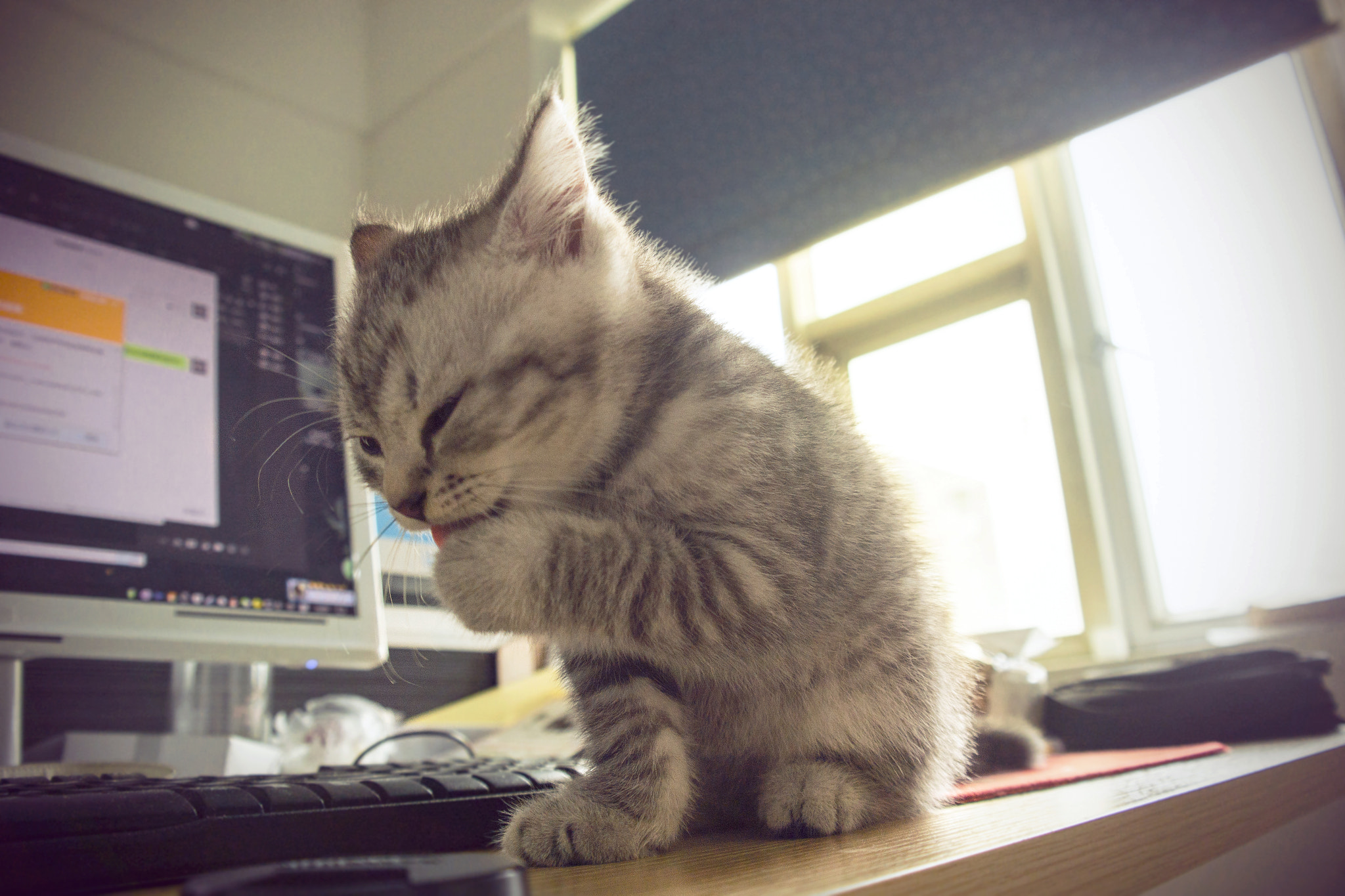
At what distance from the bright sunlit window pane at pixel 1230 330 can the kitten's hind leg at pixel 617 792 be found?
4.82 feet

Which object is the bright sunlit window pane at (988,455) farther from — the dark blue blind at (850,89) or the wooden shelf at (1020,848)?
the wooden shelf at (1020,848)

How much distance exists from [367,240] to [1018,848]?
0.65m

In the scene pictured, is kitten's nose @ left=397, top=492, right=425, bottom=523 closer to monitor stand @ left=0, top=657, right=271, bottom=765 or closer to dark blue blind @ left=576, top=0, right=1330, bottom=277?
monitor stand @ left=0, top=657, right=271, bottom=765

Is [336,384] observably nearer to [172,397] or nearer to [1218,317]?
[172,397]

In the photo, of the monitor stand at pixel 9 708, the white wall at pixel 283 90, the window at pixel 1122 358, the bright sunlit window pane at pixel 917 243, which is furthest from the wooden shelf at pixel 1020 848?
the bright sunlit window pane at pixel 917 243

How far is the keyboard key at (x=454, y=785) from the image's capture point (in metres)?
0.45

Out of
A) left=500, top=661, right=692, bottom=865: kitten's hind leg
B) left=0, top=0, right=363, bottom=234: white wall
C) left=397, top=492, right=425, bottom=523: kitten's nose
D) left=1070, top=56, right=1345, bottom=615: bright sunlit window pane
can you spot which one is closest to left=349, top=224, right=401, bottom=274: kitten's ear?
left=397, top=492, right=425, bottom=523: kitten's nose

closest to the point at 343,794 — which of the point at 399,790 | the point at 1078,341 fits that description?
the point at 399,790

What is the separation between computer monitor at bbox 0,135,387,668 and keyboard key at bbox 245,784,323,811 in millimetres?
351

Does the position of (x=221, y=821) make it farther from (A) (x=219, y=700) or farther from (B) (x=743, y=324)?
(A) (x=219, y=700)

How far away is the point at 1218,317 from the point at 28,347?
1949mm

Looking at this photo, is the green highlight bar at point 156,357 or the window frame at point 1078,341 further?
the window frame at point 1078,341

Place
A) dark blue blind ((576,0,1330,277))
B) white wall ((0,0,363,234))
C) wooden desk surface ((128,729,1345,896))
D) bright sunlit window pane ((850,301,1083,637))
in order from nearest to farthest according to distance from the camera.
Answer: wooden desk surface ((128,729,1345,896)) < dark blue blind ((576,0,1330,277)) < white wall ((0,0,363,234)) < bright sunlit window pane ((850,301,1083,637))

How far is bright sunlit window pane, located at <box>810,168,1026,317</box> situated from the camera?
6.22 feet
